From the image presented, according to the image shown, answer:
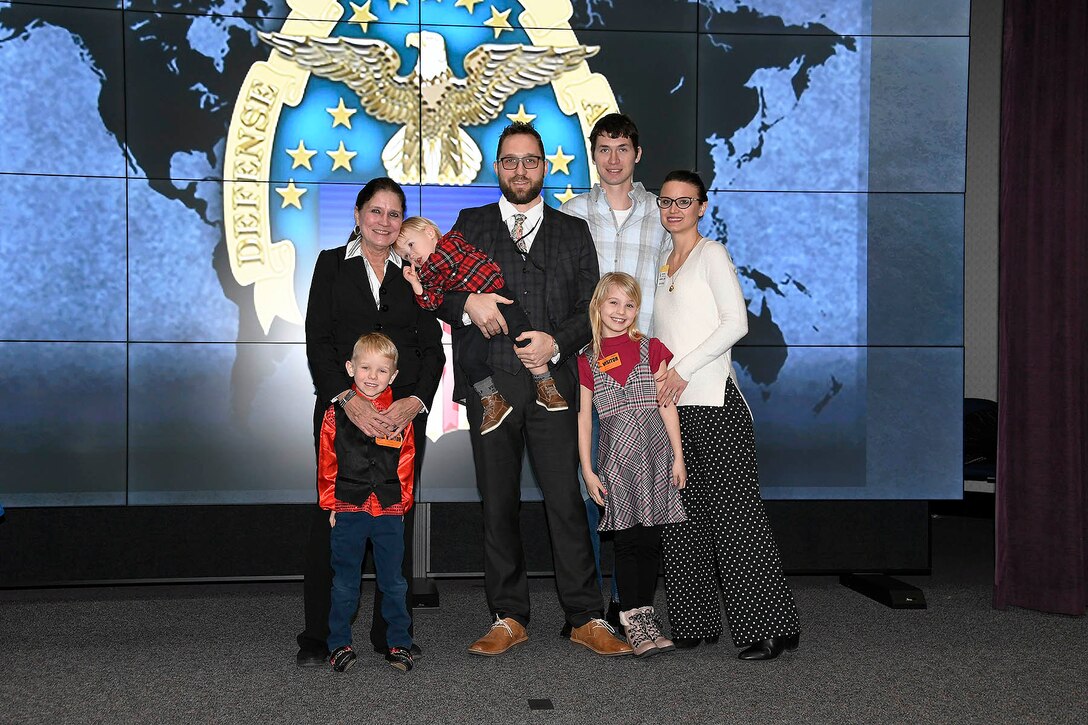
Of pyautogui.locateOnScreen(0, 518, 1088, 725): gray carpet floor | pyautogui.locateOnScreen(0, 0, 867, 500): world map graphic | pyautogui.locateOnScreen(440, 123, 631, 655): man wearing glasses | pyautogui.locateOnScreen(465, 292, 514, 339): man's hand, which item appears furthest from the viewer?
pyautogui.locateOnScreen(0, 0, 867, 500): world map graphic

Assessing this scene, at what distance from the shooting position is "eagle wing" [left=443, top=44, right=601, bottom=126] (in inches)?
168

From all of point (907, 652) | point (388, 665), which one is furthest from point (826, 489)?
point (388, 665)

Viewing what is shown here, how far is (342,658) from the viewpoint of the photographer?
283 cm

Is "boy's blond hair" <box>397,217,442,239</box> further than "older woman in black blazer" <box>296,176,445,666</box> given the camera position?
Yes

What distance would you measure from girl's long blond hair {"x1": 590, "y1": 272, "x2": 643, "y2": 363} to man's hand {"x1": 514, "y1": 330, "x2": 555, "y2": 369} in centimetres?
15

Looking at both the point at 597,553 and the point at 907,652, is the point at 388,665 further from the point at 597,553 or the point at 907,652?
the point at 907,652

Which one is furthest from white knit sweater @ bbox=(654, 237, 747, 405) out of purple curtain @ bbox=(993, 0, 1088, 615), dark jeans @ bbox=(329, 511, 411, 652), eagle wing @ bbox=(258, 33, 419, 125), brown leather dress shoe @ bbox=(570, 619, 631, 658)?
eagle wing @ bbox=(258, 33, 419, 125)

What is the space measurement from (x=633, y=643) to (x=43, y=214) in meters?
3.09

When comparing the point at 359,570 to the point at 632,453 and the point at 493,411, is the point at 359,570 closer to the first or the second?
the point at 493,411

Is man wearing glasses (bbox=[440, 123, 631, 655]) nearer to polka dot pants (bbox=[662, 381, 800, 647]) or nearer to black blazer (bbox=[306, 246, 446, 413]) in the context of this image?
black blazer (bbox=[306, 246, 446, 413])

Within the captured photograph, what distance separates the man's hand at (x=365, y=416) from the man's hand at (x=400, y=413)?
2 centimetres

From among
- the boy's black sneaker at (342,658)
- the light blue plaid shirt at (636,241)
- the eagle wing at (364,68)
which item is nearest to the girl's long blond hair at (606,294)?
the light blue plaid shirt at (636,241)

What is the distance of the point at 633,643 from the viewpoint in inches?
117

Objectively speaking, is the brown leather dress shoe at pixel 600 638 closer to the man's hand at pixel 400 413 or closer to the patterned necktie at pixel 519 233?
the man's hand at pixel 400 413
